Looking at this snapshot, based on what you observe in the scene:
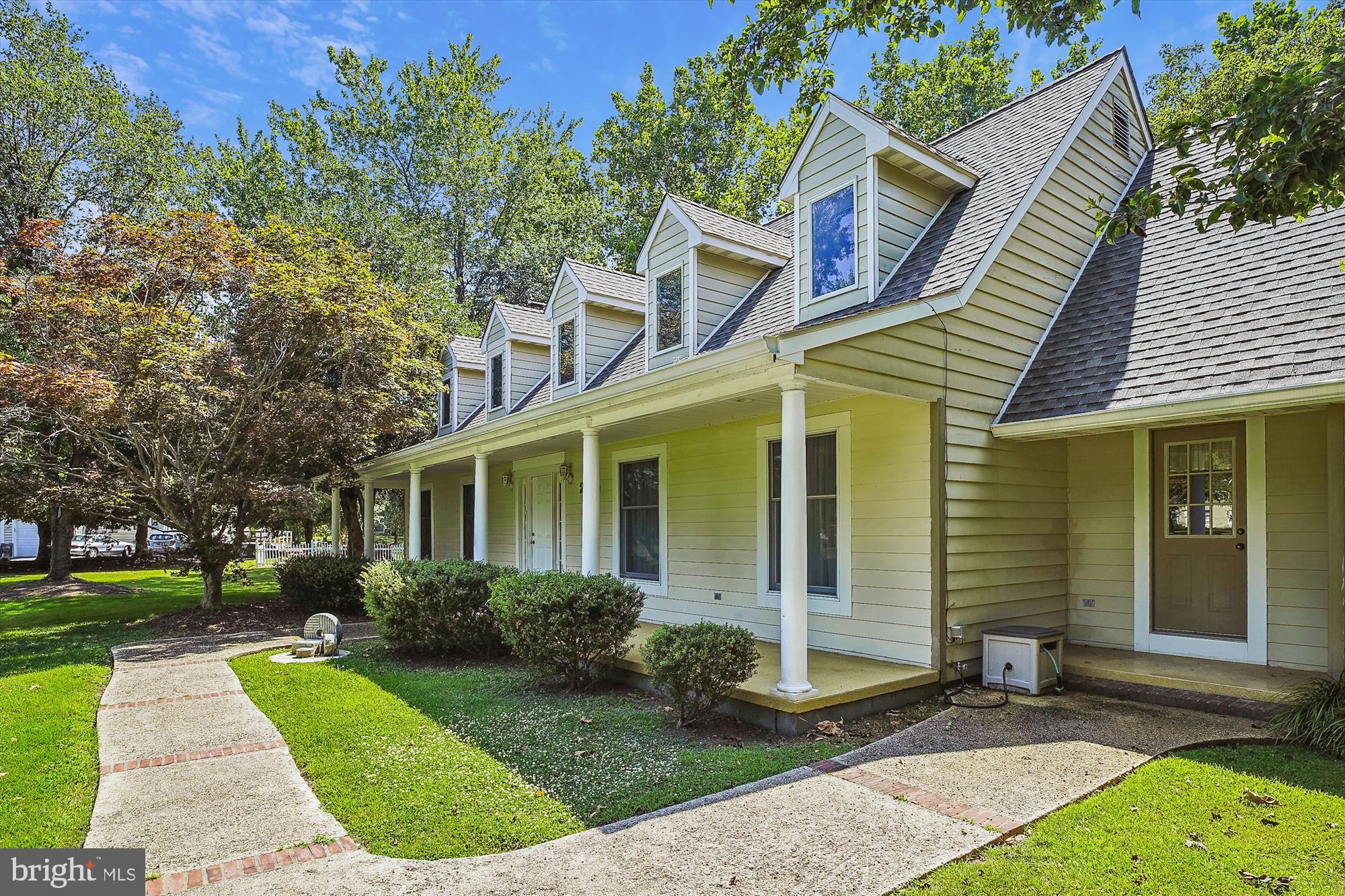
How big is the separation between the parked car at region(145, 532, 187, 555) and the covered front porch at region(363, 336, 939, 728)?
1009 inches

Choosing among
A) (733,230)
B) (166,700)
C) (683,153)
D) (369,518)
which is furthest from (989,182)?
(683,153)

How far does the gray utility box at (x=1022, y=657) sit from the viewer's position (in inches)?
243

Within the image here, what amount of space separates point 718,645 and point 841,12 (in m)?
4.70

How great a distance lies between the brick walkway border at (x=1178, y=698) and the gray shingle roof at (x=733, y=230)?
607cm

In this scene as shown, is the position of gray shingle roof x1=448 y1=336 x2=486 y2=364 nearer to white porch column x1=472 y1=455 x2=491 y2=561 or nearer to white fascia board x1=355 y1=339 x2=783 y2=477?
white fascia board x1=355 y1=339 x2=783 y2=477

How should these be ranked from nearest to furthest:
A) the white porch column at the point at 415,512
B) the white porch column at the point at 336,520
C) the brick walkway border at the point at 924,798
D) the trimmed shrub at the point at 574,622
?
the brick walkway border at the point at 924,798, the trimmed shrub at the point at 574,622, the white porch column at the point at 415,512, the white porch column at the point at 336,520

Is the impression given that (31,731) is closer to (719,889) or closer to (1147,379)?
(719,889)

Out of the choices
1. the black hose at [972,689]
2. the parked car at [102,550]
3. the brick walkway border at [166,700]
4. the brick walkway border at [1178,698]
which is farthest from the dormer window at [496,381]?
the parked car at [102,550]

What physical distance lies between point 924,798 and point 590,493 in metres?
5.17

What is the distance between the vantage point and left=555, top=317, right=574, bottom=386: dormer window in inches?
459

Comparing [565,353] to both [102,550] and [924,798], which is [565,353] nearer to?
[924,798]

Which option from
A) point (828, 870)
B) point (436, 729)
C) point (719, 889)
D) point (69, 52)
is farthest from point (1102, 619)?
point (69, 52)

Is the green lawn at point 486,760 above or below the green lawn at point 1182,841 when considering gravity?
below

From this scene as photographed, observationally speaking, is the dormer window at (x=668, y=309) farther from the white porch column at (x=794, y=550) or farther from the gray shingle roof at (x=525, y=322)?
the gray shingle roof at (x=525, y=322)
